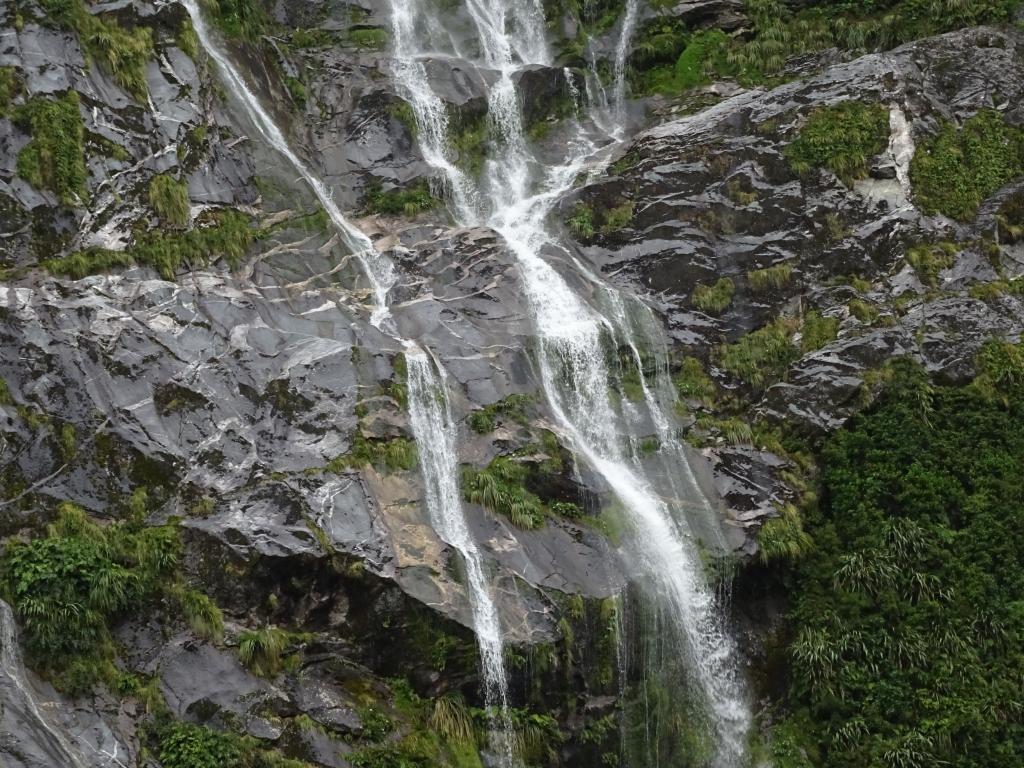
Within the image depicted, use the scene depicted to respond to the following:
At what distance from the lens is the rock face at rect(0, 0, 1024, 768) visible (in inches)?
540

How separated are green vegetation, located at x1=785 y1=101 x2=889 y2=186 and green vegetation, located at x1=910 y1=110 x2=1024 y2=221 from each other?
1.09m

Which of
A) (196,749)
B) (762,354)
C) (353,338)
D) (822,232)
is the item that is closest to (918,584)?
(762,354)

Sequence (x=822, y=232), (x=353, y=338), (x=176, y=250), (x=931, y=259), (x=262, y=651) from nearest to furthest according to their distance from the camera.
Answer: (x=262, y=651) → (x=176, y=250) → (x=353, y=338) → (x=931, y=259) → (x=822, y=232)

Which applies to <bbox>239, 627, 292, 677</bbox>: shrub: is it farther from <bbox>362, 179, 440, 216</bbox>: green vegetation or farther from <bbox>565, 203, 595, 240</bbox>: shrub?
<bbox>565, 203, 595, 240</bbox>: shrub

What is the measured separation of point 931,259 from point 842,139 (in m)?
3.71

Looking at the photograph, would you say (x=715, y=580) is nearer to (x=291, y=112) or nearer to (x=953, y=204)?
(x=953, y=204)

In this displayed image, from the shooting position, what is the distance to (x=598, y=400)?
18.1 m

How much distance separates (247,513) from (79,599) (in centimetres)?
271

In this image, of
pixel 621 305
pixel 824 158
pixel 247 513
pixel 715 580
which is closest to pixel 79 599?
pixel 247 513

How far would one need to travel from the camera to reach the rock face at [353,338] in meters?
13.7

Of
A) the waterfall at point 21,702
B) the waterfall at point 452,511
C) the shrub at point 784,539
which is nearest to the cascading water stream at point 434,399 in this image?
the waterfall at point 452,511

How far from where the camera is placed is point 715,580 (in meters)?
15.6

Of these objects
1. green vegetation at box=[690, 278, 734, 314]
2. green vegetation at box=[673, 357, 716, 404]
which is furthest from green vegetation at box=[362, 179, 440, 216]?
green vegetation at box=[673, 357, 716, 404]

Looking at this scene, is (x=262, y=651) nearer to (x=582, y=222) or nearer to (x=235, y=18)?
(x=582, y=222)
